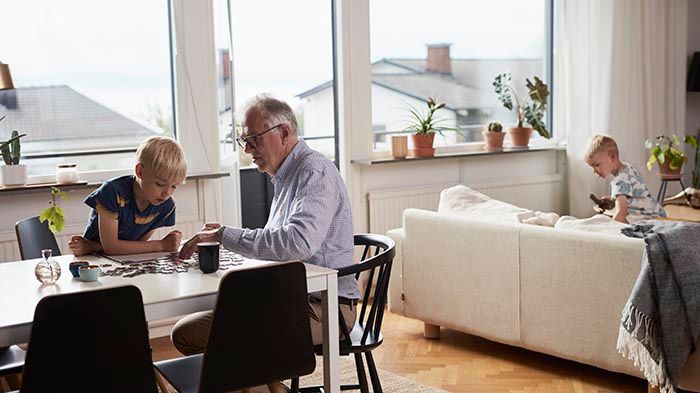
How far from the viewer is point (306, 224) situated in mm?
2928

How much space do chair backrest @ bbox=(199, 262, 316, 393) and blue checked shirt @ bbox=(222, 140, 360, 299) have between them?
0.51 meters

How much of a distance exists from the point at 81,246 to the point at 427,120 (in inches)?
124

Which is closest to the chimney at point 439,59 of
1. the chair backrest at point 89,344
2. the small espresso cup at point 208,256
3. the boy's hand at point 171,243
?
the boy's hand at point 171,243

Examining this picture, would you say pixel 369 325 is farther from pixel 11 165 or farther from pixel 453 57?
pixel 453 57

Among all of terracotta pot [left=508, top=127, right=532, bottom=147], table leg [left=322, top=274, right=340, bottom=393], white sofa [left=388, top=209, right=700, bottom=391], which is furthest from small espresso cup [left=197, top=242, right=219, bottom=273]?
terracotta pot [left=508, top=127, right=532, bottom=147]

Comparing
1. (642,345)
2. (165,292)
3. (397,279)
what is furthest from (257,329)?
(397,279)

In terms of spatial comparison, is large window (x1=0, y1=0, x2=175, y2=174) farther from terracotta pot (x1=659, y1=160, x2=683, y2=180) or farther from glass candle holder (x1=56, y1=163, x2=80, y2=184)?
terracotta pot (x1=659, y1=160, x2=683, y2=180)

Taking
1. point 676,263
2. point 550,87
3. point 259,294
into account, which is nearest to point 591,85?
point 550,87

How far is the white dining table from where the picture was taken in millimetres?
2352

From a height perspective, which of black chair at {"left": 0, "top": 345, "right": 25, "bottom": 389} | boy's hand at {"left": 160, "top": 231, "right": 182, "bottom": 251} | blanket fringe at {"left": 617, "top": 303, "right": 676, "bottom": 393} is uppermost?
boy's hand at {"left": 160, "top": 231, "right": 182, "bottom": 251}

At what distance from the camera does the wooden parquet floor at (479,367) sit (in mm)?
3877

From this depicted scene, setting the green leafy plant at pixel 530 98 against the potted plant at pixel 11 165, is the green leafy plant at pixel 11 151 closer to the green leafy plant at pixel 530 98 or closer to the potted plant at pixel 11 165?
the potted plant at pixel 11 165

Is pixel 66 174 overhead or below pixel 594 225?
overhead

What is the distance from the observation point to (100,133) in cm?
469
